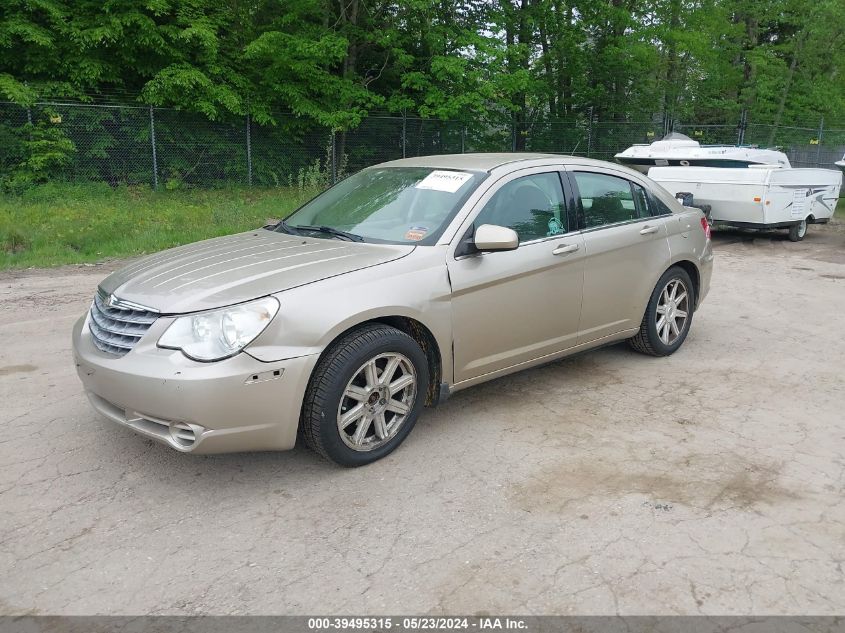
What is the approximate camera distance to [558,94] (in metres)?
24.0

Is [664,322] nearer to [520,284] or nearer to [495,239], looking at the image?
[520,284]

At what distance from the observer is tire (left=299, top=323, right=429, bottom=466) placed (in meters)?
3.66

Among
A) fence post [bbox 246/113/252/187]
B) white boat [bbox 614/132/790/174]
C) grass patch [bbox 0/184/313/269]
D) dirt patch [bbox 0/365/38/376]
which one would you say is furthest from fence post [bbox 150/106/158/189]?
dirt patch [bbox 0/365/38/376]

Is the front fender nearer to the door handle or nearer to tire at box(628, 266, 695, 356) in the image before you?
the door handle

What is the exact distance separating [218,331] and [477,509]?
4.96 ft

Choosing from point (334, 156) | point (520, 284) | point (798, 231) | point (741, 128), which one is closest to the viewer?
point (520, 284)

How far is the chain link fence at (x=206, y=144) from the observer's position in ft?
49.3

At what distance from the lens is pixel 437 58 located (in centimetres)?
1842

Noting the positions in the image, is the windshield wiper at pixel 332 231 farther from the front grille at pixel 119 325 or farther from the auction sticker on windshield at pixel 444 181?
A: the front grille at pixel 119 325

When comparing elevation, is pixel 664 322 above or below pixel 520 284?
below

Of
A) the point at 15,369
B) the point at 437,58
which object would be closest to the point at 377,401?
the point at 15,369

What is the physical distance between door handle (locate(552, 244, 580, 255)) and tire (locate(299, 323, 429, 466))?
4.31ft

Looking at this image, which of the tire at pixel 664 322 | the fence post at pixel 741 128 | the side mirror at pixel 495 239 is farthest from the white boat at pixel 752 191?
the fence post at pixel 741 128

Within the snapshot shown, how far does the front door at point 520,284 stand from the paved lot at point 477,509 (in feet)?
1.48
